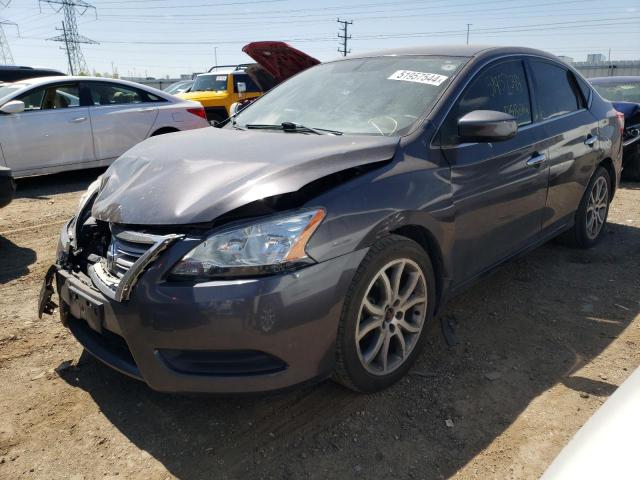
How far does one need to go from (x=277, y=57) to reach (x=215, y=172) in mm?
5978

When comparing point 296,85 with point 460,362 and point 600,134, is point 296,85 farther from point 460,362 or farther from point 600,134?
point 600,134

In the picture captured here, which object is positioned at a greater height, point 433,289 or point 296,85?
point 296,85

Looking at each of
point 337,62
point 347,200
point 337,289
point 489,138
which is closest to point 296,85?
point 337,62

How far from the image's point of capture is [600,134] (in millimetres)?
4230

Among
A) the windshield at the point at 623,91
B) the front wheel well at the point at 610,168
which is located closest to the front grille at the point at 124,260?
the front wheel well at the point at 610,168

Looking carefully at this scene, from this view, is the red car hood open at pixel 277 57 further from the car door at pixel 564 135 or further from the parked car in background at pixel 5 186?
the car door at pixel 564 135

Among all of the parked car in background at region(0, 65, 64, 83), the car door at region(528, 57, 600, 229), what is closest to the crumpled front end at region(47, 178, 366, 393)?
the car door at region(528, 57, 600, 229)

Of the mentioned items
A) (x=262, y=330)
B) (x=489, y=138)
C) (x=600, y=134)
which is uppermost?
(x=489, y=138)

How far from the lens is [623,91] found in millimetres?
8109

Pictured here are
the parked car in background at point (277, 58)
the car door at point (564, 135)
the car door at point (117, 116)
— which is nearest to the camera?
the car door at point (564, 135)

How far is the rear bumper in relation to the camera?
76.6 inches

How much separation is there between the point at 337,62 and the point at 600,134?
7.43 ft

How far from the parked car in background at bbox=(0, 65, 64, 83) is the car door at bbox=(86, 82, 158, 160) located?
2.76 metres

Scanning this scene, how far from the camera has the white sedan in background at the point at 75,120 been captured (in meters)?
6.75
